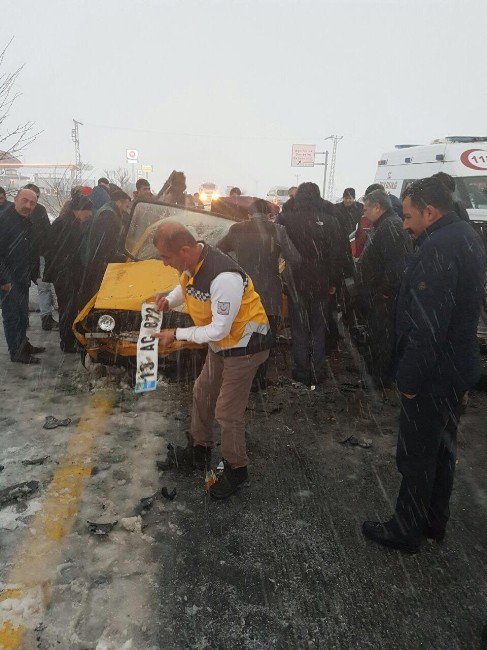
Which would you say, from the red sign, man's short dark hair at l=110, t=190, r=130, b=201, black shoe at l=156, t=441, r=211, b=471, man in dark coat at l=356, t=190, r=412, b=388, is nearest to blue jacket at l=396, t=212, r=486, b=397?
black shoe at l=156, t=441, r=211, b=471

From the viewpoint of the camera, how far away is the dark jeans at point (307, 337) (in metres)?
5.28

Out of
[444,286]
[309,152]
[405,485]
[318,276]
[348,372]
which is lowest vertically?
[348,372]

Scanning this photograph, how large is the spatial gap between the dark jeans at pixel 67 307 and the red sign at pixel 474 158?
7.27 m

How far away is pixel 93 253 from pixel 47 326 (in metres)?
2.01

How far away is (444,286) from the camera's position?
226 cm

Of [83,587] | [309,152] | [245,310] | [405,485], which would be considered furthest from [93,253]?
[309,152]

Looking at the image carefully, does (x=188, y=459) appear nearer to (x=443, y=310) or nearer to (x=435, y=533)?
(x=435, y=533)

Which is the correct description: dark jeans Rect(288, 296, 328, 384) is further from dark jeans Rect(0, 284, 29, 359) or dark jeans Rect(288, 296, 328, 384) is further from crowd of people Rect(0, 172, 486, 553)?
dark jeans Rect(0, 284, 29, 359)

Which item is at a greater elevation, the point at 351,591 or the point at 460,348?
the point at 460,348

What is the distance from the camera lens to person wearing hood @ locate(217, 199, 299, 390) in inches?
188

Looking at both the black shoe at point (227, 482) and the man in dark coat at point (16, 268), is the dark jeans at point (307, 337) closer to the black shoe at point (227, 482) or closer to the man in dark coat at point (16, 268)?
the black shoe at point (227, 482)

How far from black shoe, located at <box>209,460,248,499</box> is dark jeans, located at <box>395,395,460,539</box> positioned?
1.05 metres

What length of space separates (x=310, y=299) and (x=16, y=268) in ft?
11.3

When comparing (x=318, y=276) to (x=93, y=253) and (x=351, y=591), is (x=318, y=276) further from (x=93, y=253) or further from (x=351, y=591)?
(x=351, y=591)
